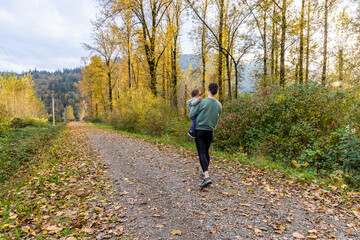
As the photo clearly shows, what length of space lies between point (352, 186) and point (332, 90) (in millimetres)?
3997

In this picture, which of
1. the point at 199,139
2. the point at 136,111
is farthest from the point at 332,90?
the point at 136,111

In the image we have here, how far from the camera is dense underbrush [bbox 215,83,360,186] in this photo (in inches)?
222

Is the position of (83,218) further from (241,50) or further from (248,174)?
(241,50)

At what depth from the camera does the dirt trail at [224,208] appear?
2.92 m

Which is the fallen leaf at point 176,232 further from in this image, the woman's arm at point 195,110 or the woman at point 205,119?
the woman's arm at point 195,110

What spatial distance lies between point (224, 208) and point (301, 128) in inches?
212

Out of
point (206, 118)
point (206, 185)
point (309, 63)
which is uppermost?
point (309, 63)

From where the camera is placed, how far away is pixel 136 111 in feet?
52.9

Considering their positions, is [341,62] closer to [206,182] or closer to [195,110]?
[195,110]

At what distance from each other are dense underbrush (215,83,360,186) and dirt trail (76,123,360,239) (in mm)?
1949

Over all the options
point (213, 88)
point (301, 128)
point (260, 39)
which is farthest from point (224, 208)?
point (260, 39)

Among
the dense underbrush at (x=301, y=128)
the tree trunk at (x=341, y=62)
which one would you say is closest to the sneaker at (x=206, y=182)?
the dense underbrush at (x=301, y=128)

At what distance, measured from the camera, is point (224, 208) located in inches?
141

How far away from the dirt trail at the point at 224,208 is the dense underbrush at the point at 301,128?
1949mm
